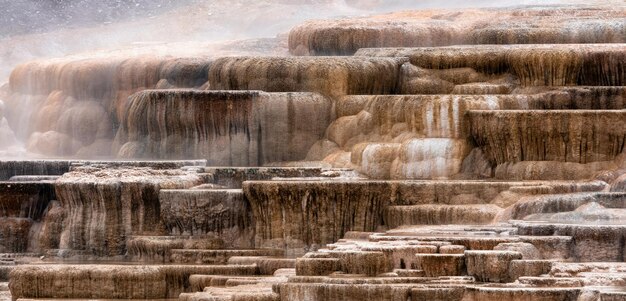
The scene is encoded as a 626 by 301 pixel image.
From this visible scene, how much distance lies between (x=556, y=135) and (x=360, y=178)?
308cm

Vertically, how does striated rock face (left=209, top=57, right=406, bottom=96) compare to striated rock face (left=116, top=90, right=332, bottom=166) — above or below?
above

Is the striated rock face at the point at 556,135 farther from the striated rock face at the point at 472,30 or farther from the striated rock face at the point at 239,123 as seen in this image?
the striated rock face at the point at 472,30

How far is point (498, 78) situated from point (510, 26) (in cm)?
333

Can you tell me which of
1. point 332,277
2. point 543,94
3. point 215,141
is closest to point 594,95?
point 543,94

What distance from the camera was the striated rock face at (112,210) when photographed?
27062 mm

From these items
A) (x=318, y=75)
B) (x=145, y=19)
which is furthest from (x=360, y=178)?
(x=145, y=19)

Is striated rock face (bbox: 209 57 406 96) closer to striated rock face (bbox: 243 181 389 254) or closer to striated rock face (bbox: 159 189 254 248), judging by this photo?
striated rock face (bbox: 159 189 254 248)

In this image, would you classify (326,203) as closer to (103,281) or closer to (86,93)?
(103,281)

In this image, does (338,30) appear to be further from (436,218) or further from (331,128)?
(436,218)

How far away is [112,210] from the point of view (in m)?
27.1

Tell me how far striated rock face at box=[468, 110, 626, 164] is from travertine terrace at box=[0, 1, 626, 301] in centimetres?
3

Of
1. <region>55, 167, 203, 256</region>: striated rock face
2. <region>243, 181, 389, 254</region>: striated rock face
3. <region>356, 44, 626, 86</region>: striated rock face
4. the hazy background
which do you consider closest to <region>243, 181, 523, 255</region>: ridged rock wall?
<region>243, 181, 389, 254</region>: striated rock face

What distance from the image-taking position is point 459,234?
22000 millimetres

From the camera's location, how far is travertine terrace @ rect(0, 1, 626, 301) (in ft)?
68.4
